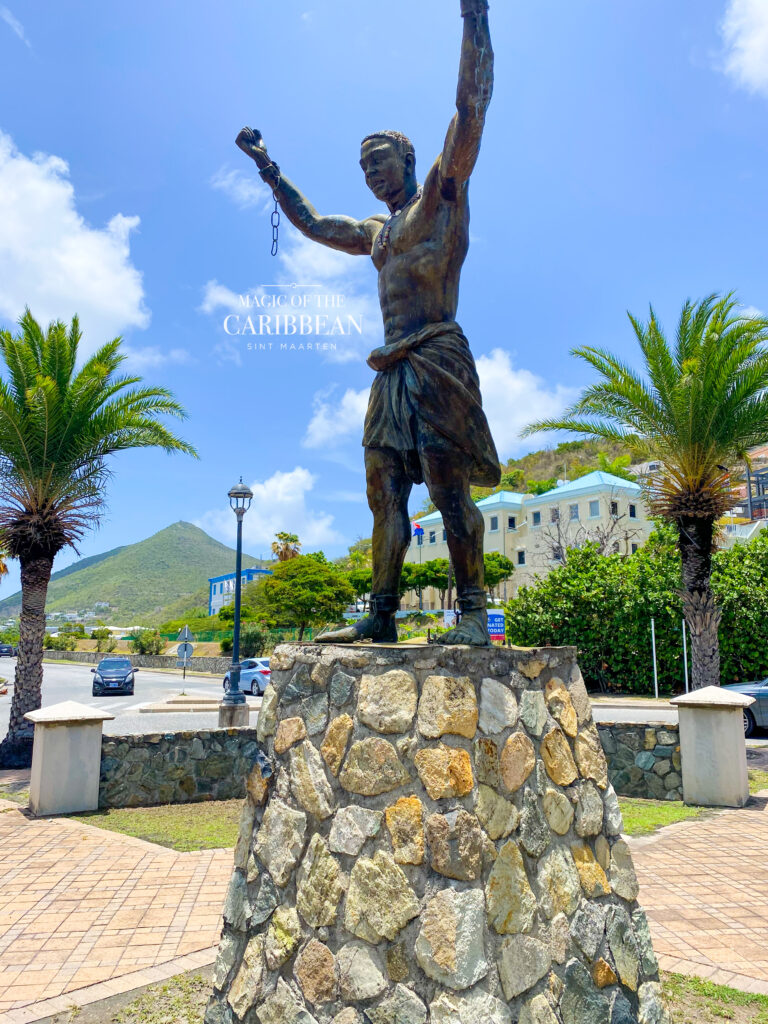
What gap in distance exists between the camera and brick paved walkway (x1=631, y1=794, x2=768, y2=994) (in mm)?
3674

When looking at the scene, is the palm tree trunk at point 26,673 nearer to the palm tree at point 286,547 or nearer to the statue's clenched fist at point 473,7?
the statue's clenched fist at point 473,7

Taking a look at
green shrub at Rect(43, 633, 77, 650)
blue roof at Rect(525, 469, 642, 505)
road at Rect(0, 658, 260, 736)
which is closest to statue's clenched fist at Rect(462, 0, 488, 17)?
road at Rect(0, 658, 260, 736)

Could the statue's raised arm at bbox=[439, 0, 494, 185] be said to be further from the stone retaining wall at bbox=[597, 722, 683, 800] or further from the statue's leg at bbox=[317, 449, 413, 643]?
the stone retaining wall at bbox=[597, 722, 683, 800]

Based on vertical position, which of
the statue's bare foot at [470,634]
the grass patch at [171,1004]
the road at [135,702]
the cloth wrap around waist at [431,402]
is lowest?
the road at [135,702]

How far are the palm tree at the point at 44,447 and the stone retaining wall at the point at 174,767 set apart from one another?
273 cm

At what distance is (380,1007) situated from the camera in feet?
7.68

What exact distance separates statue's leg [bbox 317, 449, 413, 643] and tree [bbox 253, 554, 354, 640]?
111 ft

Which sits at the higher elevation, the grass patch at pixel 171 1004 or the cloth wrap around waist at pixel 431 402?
the cloth wrap around waist at pixel 431 402

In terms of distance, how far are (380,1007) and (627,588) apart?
18.3m

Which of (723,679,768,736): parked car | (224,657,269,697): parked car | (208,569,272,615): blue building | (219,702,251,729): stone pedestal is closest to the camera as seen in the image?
(219,702,251,729): stone pedestal

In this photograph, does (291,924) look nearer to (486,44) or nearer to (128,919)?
(128,919)

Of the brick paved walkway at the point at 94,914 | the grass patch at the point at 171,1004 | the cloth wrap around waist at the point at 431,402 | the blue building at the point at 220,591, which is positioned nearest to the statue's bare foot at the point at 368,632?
the cloth wrap around waist at the point at 431,402

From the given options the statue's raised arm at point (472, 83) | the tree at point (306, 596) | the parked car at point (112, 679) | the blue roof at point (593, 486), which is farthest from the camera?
the blue roof at point (593, 486)

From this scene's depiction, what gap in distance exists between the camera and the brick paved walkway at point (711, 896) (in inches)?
145
